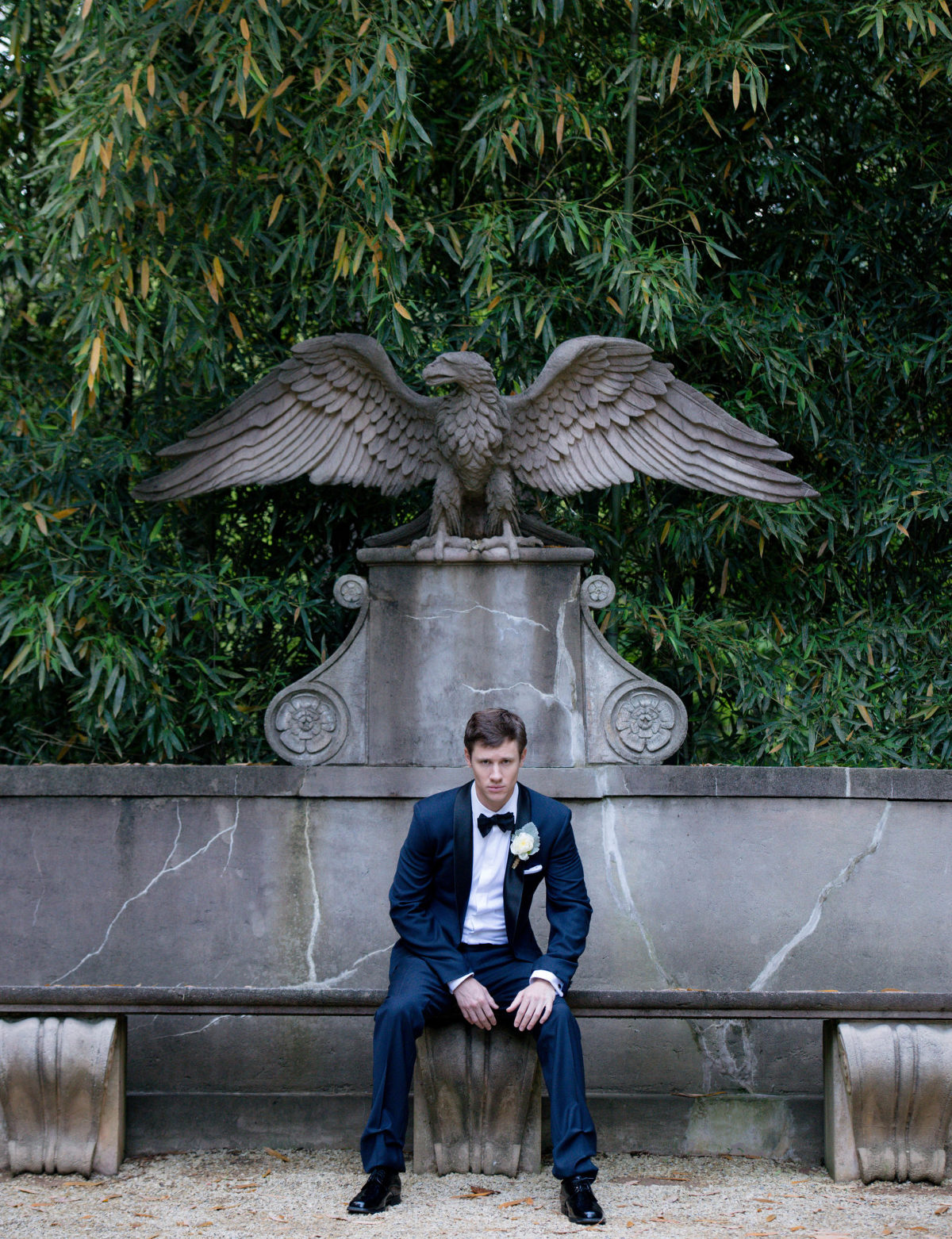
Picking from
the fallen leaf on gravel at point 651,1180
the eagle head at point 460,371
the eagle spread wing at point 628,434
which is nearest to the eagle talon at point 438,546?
the eagle spread wing at point 628,434

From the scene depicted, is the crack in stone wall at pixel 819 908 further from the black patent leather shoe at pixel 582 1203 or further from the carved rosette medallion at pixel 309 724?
the carved rosette medallion at pixel 309 724

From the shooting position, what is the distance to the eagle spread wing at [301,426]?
4.18 metres

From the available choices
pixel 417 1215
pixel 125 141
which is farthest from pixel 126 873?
pixel 125 141

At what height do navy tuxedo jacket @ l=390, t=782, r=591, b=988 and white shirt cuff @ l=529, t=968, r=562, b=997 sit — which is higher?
navy tuxedo jacket @ l=390, t=782, r=591, b=988

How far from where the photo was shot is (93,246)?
165 inches

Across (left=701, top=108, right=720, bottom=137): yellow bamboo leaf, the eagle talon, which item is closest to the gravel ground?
the eagle talon

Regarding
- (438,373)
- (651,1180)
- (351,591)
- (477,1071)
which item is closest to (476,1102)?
(477,1071)

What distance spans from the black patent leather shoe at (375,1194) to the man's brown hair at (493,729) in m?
1.01

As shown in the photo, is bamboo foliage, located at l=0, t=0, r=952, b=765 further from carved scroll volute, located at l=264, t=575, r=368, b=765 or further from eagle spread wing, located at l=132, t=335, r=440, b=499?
carved scroll volute, located at l=264, t=575, r=368, b=765

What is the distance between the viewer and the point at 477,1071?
3197 millimetres

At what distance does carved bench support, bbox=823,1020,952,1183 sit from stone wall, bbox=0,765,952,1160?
620 mm

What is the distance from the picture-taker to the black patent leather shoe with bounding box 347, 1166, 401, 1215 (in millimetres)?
2930

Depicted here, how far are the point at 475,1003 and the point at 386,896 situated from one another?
3.12 ft

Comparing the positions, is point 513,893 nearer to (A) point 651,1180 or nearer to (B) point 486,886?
(B) point 486,886
